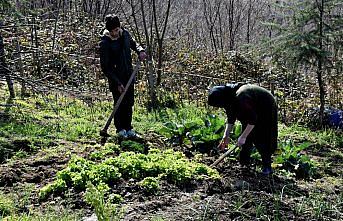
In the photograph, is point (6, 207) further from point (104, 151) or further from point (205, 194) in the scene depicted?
point (205, 194)

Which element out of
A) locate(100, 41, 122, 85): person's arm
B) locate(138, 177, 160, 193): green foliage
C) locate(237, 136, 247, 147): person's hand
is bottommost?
locate(138, 177, 160, 193): green foliage

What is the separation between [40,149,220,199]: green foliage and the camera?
200 inches

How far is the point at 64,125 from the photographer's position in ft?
26.3

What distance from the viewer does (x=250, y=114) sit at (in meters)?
5.41

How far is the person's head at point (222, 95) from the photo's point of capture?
5.44 metres

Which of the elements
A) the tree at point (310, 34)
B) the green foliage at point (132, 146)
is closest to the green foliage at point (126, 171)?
the green foliage at point (132, 146)

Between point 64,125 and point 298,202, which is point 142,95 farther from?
point 298,202

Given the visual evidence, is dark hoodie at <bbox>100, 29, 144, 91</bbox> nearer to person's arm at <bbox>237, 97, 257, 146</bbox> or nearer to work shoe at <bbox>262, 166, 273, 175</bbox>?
person's arm at <bbox>237, 97, 257, 146</bbox>

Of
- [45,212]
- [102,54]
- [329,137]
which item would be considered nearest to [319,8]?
[329,137]

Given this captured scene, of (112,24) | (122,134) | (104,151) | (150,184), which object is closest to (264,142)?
(150,184)

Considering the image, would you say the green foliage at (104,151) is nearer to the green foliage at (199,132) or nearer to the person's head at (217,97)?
the green foliage at (199,132)

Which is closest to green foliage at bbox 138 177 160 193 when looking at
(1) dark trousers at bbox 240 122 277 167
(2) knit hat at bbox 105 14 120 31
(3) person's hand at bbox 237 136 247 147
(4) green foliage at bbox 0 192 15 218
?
(3) person's hand at bbox 237 136 247 147

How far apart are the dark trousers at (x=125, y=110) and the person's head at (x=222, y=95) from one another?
205cm

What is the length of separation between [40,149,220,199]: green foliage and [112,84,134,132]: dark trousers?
5.11 feet
